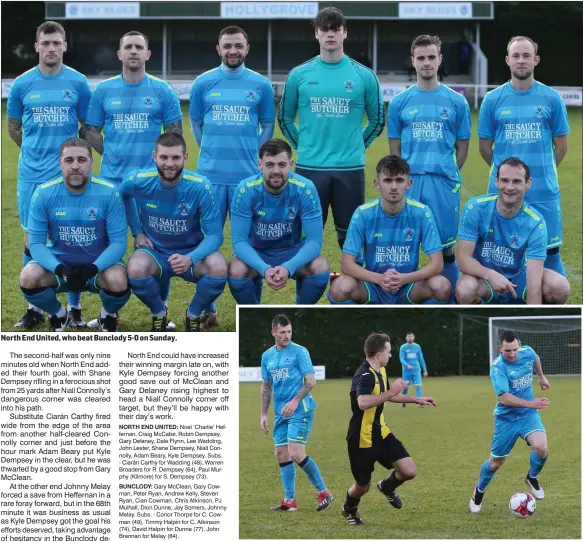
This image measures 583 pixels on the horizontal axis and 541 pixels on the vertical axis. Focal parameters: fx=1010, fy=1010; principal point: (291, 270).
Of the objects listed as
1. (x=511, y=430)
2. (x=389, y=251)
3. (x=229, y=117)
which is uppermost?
(x=229, y=117)

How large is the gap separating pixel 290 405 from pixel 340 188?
1.76 m

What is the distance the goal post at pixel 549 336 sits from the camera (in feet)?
25.8

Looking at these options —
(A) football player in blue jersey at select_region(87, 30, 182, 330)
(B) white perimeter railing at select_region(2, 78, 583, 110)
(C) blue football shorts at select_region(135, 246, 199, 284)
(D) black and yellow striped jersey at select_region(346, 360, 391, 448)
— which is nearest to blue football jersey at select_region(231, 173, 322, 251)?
(C) blue football shorts at select_region(135, 246, 199, 284)

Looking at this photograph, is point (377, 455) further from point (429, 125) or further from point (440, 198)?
point (429, 125)

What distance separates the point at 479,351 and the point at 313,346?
15.8ft

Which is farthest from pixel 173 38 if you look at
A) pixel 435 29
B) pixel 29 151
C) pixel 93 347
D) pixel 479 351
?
pixel 93 347

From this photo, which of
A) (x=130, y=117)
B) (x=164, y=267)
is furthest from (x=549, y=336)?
(x=130, y=117)

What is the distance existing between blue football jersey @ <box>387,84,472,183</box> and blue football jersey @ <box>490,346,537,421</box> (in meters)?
1.45

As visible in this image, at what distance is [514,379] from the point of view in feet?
23.4

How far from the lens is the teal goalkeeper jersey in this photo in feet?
24.8

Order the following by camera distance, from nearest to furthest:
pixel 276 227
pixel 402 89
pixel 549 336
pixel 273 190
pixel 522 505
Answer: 1. pixel 522 505
2. pixel 273 190
3. pixel 276 227
4. pixel 549 336
5. pixel 402 89

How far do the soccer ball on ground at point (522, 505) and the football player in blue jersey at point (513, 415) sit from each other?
307 mm

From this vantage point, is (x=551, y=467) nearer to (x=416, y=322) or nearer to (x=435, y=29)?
(x=416, y=322)

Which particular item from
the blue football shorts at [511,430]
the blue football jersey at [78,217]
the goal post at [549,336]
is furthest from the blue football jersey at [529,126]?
the blue football jersey at [78,217]
